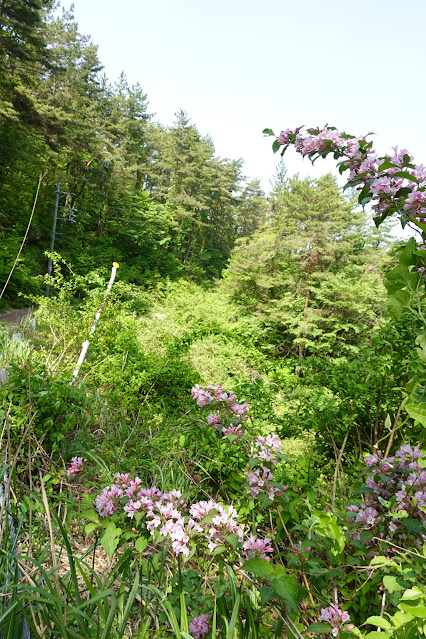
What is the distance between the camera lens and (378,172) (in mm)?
1069

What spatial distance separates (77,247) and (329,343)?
40.1 feet

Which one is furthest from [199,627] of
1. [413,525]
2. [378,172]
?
[378,172]

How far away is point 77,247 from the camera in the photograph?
16.4 metres

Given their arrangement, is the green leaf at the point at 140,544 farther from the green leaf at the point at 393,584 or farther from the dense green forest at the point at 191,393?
the green leaf at the point at 393,584

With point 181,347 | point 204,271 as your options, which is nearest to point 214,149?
point 204,271

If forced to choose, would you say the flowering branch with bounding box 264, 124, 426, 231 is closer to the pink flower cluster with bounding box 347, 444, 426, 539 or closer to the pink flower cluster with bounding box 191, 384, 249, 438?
the pink flower cluster with bounding box 347, 444, 426, 539

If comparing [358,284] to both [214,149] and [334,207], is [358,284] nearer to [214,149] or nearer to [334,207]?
[334,207]

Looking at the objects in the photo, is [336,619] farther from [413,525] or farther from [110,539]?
[110,539]

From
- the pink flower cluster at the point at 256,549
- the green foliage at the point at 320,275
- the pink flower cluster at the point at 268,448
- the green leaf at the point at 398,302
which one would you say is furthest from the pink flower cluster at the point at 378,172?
the green foliage at the point at 320,275

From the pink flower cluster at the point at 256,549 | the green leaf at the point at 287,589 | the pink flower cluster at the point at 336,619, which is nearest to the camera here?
the green leaf at the point at 287,589

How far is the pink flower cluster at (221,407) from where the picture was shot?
1588 mm

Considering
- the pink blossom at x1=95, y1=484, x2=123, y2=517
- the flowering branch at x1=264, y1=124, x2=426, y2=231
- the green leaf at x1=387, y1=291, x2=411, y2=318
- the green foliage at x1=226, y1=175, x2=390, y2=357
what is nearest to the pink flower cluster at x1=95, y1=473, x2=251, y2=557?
the pink blossom at x1=95, y1=484, x2=123, y2=517

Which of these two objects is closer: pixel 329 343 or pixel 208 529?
pixel 208 529

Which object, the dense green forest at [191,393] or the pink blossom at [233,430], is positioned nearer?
the dense green forest at [191,393]
